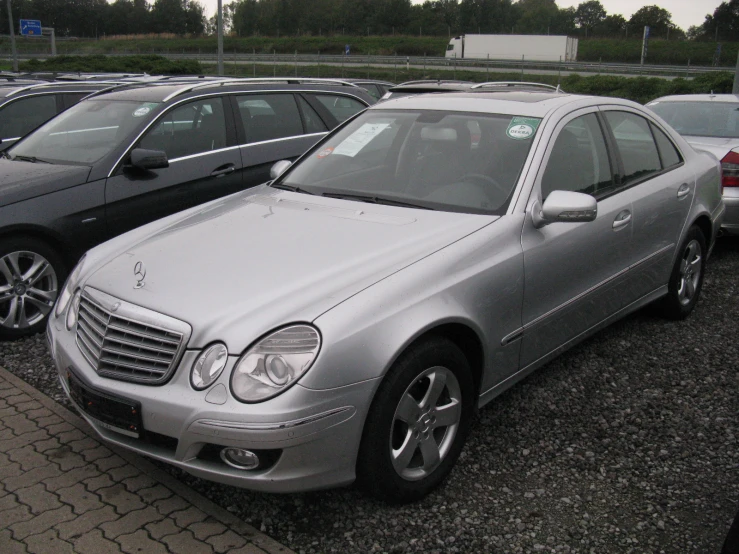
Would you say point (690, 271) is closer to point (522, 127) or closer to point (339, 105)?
point (522, 127)

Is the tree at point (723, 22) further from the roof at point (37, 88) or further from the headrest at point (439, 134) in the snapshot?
the headrest at point (439, 134)

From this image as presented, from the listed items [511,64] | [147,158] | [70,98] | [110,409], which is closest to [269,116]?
[147,158]

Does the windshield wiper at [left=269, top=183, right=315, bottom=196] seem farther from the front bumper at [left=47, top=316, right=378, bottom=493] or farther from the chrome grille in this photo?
the front bumper at [left=47, top=316, right=378, bottom=493]

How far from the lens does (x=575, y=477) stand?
335 cm

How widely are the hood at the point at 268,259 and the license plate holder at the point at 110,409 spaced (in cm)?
38

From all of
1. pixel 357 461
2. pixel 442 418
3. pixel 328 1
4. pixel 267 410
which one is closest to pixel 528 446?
pixel 442 418

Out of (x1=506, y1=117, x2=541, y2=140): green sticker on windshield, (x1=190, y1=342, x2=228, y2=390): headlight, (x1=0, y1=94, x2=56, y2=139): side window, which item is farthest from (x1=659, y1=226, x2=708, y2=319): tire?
(x1=0, y1=94, x2=56, y2=139): side window

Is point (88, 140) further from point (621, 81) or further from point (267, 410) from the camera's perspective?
point (621, 81)

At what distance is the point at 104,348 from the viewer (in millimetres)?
2959

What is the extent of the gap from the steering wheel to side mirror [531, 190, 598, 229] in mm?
174

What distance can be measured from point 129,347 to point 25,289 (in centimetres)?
267

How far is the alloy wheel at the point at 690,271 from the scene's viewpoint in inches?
208

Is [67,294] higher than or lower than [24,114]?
lower

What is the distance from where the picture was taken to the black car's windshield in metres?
3.72
